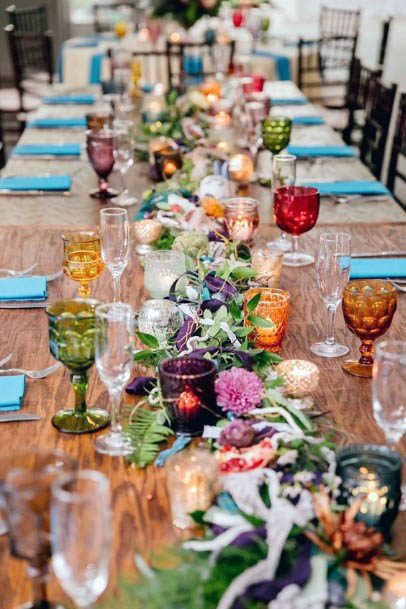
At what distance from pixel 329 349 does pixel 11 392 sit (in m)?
0.52

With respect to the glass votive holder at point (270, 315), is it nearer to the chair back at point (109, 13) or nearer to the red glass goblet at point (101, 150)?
the red glass goblet at point (101, 150)

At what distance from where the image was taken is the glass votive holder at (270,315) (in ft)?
4.66

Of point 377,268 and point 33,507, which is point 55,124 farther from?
point 33,507

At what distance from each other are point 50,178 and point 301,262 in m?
0.96

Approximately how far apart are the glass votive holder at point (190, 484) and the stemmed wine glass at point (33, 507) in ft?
0.57

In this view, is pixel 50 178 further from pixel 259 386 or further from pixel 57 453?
pixel 57 453

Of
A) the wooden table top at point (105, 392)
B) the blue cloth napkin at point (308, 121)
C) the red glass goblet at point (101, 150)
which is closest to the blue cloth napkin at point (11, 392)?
the wooden table top at point (105, 392)

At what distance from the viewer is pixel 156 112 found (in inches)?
135

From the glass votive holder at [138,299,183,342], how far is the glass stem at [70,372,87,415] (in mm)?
207

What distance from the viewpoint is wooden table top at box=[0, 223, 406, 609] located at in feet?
3.25

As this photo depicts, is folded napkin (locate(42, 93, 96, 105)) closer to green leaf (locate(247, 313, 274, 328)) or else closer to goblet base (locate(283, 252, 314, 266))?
goblet base (locate(283, 252, 314, 266))

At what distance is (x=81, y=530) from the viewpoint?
28.6 inches

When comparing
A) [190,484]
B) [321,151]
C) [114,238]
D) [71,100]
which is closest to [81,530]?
[190,484]

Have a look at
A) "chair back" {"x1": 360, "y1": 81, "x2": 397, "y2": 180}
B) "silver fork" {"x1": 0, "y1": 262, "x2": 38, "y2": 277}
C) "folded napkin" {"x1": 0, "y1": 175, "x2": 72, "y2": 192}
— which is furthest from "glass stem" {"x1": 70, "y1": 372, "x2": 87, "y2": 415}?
"chair back" {"x1": 360, "y1": 81, "x2": 397, "y2": 180}
